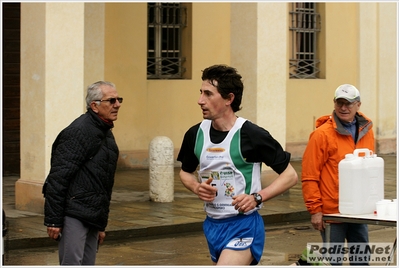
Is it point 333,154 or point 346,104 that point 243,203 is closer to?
point 333,154

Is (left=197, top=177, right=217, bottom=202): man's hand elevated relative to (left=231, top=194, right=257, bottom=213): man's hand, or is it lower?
elevated

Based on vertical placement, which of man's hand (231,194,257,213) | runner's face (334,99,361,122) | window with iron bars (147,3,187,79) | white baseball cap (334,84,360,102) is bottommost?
man's hand (231,194,257,213)

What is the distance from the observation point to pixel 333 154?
22.2ft

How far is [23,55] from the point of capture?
40.9 ft

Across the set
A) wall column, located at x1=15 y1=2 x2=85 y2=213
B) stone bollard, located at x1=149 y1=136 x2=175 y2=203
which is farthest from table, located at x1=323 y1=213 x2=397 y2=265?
stone bollard, located at x1=149 y1=136 x2=175 y2=203

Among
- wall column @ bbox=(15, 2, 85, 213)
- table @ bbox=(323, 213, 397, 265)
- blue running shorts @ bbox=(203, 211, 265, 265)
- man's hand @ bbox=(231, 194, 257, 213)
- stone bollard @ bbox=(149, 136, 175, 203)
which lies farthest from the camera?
stone bollard @ bbox=(149, 136, 175, 203)

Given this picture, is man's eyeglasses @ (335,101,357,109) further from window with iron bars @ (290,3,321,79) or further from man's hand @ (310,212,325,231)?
window with iron bars @ (290,3,321,79)

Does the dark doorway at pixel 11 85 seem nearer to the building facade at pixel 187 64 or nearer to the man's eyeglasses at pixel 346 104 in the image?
the building facade at pixel 187 64

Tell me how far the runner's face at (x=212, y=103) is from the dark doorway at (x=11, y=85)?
11549mm

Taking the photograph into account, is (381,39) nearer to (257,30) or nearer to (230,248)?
(257,30)

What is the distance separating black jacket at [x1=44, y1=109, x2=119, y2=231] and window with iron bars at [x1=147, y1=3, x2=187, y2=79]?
471 inches

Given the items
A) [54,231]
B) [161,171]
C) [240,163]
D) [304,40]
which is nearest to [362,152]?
[240,163]

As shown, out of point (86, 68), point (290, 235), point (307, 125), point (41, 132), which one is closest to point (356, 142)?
point (290, 235)

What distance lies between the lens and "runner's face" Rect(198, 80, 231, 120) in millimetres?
5906
